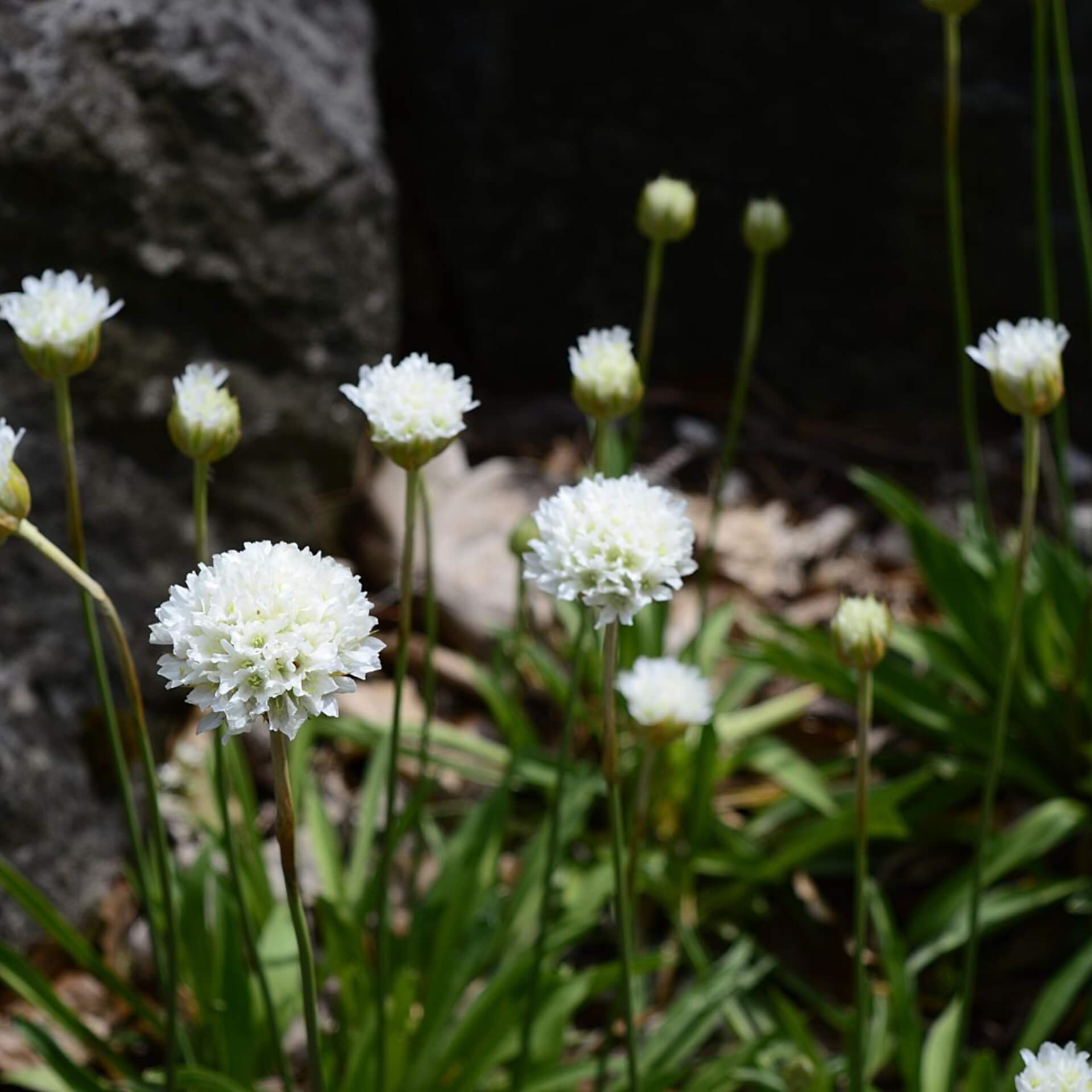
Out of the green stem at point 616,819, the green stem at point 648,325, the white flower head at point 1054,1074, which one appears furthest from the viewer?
the green stem at point 648,325

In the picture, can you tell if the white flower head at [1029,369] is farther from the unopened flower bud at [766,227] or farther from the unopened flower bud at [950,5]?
the unopened flower bud at [766,227]

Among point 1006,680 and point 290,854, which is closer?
point 290,854

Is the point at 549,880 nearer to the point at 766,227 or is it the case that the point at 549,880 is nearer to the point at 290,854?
the point at 290,854

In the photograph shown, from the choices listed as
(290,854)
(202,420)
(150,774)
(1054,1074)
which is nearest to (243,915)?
(150,774)

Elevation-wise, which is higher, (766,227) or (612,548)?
(766,227)

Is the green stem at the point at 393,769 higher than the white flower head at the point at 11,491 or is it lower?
lower

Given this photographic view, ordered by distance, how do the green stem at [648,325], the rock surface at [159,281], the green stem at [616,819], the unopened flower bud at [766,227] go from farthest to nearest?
1. the rock surface at [159,281]
2. the unopened flower bud at [766,227]
3. the green stem at [648,325]
4. the green stem at [616,819]

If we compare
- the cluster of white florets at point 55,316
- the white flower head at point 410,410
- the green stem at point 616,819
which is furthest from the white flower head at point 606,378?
the cluster of white florets at point 55,316
